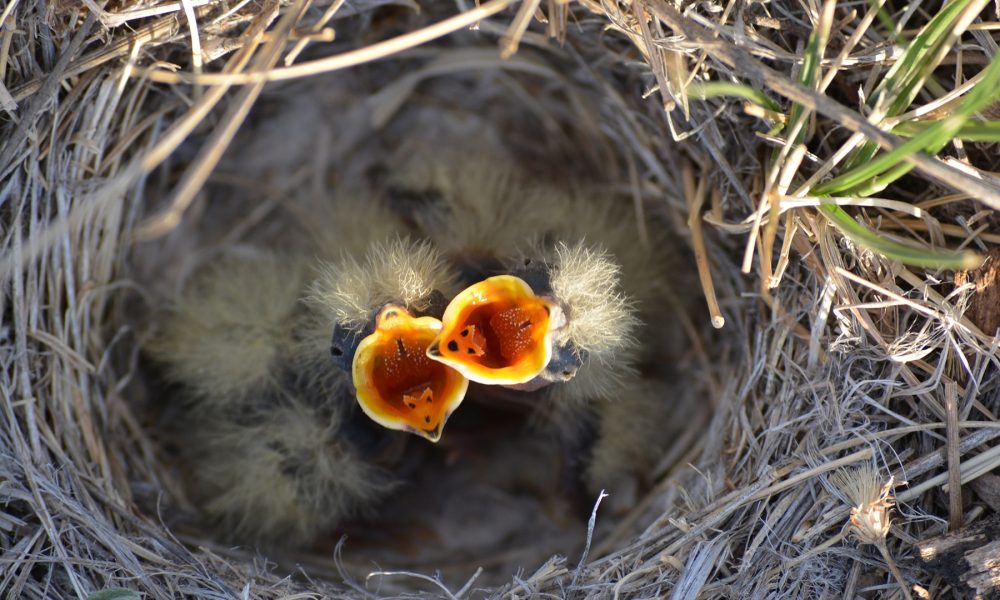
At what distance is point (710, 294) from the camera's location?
4.65 ft

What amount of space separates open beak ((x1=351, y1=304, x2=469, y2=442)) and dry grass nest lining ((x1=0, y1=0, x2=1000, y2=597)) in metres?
0.33

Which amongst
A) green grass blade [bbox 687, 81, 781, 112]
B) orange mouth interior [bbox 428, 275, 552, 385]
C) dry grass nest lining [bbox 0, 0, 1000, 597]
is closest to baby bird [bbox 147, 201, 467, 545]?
dry grass nest lining [bbox 0, 0, 1000, 597]

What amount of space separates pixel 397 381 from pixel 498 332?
217mm

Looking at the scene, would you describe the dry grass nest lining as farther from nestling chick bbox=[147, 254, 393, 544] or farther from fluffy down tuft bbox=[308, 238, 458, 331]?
fluffy down tuft bbox=[308, 238, 458, 331]

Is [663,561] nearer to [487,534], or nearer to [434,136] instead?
[487,534]

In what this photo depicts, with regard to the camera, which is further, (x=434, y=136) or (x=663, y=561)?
(x=434, y=136)

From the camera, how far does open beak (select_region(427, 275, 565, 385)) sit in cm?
121

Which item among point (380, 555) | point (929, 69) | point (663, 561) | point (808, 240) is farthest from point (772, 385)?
point (380, 555)

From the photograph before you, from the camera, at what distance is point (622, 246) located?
169 centimetres

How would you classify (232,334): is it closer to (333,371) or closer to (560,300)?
(333,371)

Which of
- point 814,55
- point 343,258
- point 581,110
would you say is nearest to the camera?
point 814,55

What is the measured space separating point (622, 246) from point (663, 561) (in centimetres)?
66

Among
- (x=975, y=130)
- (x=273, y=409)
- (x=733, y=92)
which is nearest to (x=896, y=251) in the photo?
(x=975, y=130)

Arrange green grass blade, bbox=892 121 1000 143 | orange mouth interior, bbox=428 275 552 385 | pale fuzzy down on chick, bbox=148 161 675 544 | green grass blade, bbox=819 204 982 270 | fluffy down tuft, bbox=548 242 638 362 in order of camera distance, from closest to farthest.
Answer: green grass blade, bbox=819 204 982 270
green grass blade, bbox=892 121 1000 143
orange mouth interior, bbox=428 275 552 385
fluffy down tuft, bbox=548 242 638 362
pale fuzzy down on chick, bbox=148 161 675 544
